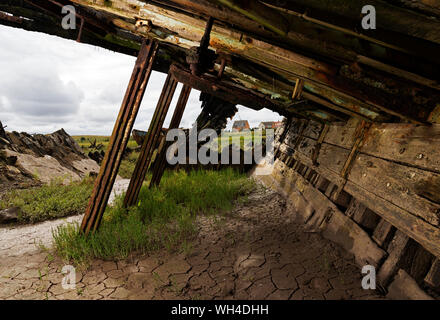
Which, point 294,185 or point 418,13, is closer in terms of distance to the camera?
point 418,13

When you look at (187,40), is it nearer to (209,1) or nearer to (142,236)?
(209,1)

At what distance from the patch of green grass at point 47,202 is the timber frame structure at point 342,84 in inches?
83.0

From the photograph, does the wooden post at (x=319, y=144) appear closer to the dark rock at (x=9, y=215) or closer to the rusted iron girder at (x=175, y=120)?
the rusted iron girder at (x=175, y=120)

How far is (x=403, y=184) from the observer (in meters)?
1.85

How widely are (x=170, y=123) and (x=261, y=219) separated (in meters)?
2.89

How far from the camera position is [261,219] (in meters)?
3.95

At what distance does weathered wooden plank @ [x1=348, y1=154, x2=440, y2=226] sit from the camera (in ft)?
5.22

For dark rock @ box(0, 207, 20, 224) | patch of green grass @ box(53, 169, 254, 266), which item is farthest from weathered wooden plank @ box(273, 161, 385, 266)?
dark rock @ box(0, 207, 20, 224)

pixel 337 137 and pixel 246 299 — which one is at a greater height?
pixel 337 137

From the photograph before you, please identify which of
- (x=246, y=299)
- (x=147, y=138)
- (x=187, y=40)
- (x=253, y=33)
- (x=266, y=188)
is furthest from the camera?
(x=266, y=188)

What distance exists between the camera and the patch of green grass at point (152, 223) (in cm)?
293

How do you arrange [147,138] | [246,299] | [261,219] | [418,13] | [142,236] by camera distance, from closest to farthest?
[418,13] < [246,299] < [142,236] < [261,219] < [147,138]

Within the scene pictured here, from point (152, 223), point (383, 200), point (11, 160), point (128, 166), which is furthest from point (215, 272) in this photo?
point (128, 166)

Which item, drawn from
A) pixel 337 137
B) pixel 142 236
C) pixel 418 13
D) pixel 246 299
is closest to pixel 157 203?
pixel 142 236
